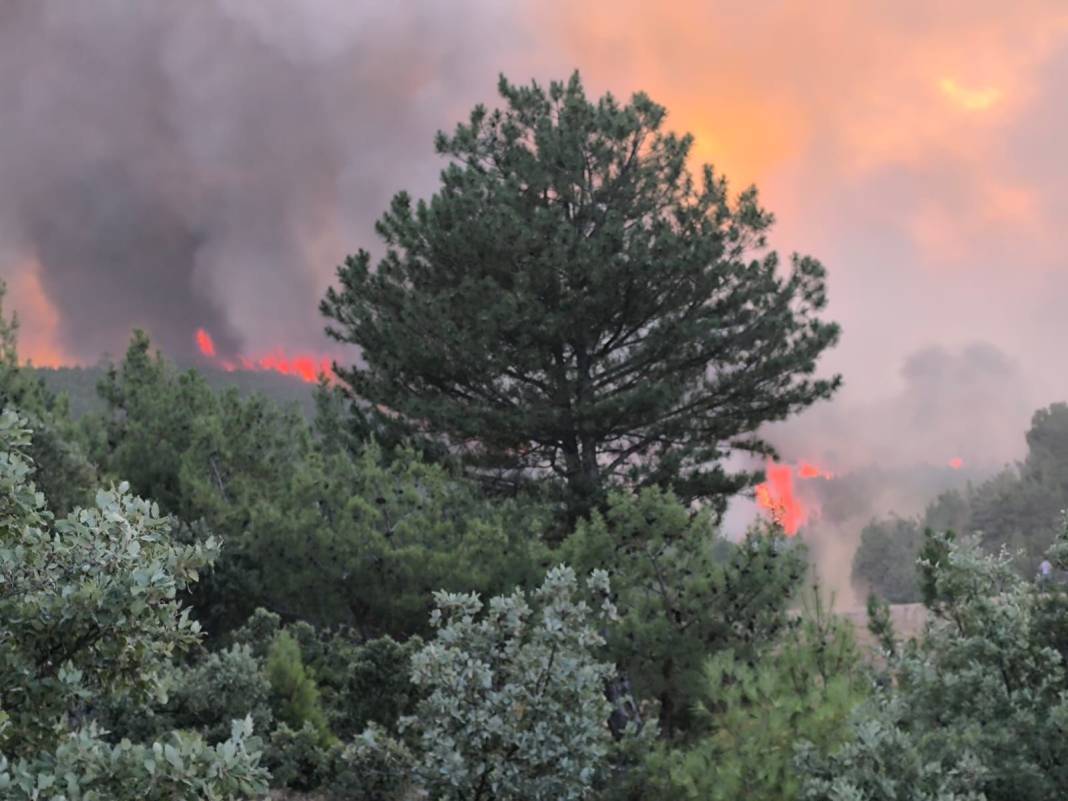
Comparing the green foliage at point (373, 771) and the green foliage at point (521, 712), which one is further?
the green foliage at point (373, 771)

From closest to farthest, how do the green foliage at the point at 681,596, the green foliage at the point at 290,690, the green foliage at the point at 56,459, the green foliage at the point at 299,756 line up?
1. the green foliage at the point at 681,596
2. the green foliage at the point at 299,756
3. the green foliage at the point at 290,690
4. the green foliage at the point at 56,459

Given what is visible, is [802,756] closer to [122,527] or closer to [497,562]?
[122,527]

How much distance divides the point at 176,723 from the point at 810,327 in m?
13.3

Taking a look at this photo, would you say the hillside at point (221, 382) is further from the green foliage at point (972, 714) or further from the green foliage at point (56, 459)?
the green foliage at point (972, 714)

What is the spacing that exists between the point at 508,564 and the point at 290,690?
366 centimetres

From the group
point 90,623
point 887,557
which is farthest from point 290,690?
point 887,557

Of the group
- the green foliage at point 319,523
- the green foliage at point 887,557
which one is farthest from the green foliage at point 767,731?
the green foliage at point 887,557

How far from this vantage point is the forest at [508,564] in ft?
11.9

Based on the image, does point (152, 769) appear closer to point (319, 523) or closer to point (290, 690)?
point (290, 690)

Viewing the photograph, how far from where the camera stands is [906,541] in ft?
188

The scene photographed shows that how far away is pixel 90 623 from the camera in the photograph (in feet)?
11.4

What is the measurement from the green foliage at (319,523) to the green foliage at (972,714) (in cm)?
694

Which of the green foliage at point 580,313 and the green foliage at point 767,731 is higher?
the green foliage at point 580,313

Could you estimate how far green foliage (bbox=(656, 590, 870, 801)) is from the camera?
6.61 m
